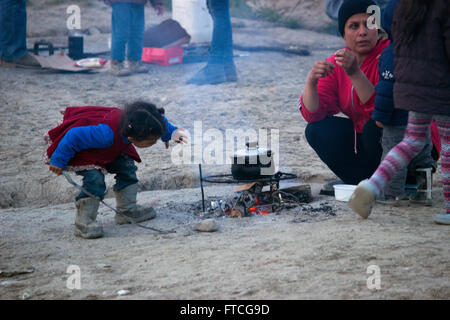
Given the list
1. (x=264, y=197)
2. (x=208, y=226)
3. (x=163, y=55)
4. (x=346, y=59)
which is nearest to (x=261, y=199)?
(x=264, y=197)

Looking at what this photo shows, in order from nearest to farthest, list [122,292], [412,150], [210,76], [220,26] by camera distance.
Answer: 1. [122,292]
2. [412,150]
3. [220,26]
4. [210,76]

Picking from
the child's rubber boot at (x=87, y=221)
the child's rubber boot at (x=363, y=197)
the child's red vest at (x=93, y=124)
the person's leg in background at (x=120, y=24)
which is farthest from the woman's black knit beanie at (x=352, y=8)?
the person's leg in background at (x=120, y=24)

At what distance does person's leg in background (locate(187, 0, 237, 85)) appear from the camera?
7.27 metres

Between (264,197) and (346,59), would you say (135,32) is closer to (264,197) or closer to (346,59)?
(264,197)

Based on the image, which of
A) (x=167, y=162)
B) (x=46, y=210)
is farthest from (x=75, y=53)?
(x=46, y=210)

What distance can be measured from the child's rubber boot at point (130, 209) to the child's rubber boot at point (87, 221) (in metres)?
0.25

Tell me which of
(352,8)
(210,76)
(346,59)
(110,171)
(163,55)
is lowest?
(110,171)

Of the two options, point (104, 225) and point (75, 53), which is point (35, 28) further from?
point (104, 225)

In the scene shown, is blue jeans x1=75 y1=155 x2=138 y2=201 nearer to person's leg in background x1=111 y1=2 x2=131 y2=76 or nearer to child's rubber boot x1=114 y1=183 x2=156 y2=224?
child's rubber boot x1=114 y1=183 x2=156 y2=224

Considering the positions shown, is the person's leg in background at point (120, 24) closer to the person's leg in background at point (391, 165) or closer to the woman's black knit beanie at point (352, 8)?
the woman's black knit beanie at point (352, 8)

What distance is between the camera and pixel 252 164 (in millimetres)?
3604

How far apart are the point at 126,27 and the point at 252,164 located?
4.60 m

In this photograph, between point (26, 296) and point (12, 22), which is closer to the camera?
point (26, 296)

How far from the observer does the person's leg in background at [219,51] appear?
7.27m
